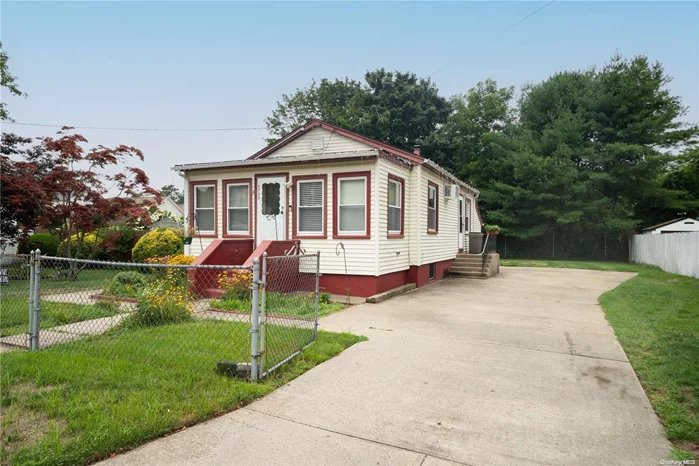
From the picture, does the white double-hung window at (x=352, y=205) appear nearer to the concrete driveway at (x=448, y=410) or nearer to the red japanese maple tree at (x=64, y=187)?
the concrete driveway at (x=448, y=410)

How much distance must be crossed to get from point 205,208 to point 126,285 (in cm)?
334

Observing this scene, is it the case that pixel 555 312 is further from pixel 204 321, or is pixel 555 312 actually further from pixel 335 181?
pixel 204 321

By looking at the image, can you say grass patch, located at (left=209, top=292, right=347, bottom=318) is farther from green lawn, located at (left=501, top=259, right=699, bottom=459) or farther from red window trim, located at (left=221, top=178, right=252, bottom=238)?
green lawn, located at (left=501, top=259, right=699, bottom=459)

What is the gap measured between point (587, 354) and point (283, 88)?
112ft

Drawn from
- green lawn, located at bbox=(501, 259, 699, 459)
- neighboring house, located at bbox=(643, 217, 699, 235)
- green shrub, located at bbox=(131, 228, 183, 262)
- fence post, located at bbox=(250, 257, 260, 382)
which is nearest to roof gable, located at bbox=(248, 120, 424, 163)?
green shrub, located at bbox=(131, 228, 183, 262)

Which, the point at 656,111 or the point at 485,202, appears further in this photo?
the point at 485,202

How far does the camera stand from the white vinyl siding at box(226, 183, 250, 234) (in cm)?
1066

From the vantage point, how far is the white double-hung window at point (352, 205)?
30.8ft

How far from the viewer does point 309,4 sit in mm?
10883

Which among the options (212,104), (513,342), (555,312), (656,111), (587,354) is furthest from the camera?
(656,111)

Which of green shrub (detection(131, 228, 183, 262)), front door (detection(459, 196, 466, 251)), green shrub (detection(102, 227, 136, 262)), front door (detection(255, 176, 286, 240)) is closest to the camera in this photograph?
front door (detection(255, 176, 286, 240))

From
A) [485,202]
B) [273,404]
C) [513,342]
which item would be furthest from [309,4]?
[485,202]

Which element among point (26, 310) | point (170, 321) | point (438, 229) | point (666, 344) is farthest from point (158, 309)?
point (438, 229)

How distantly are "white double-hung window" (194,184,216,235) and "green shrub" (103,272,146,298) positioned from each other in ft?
7.55
